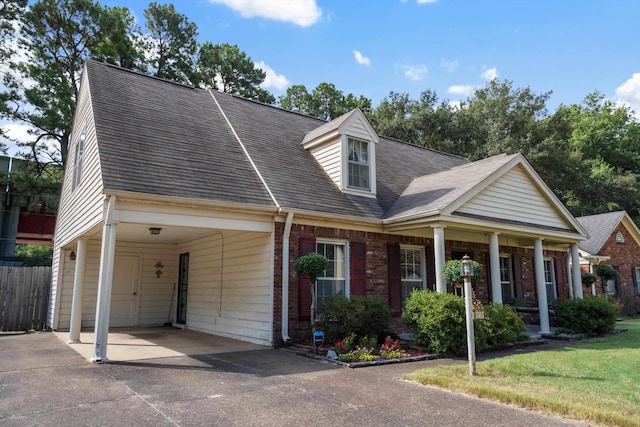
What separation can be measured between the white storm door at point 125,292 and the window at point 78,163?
8.45ft

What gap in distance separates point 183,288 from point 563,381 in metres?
10.7

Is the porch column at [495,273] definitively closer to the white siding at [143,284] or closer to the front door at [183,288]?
the front door at [183,288]

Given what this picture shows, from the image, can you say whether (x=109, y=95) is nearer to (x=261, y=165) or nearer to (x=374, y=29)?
(x=261, y=165)

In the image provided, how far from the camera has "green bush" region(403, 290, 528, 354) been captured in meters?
8.38

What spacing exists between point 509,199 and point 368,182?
3.79 m

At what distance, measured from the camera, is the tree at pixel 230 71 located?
98.7 ft

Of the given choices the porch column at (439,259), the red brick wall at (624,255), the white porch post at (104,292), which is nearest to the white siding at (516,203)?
the porch column at (439,259)

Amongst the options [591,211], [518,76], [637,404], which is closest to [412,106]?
[518,76]

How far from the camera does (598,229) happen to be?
23.2 metres

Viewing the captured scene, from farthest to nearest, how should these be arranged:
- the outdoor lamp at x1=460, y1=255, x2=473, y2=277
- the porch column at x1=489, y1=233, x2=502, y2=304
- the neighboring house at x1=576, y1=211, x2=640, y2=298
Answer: the neighboring house at x1=576, y1=211, x2=640, y2=298 → the porch column at x1=489, y1=233, x2=502, y2=304 → the outdoor lamp at x1=460, y1=255, x2=473, y2=277

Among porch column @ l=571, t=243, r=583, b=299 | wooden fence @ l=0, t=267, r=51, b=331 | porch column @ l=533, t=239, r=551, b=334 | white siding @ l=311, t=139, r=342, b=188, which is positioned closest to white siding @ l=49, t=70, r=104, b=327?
wooden fence @ l=0, t=267, r=51, b=331

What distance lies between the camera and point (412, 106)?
31203 millimetres

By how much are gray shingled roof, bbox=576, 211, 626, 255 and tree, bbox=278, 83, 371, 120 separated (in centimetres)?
1788

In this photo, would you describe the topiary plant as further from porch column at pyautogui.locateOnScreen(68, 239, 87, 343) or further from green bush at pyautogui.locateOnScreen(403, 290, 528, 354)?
porch column at pyautogui.locateOnScreen(68, 239, 87, 343)
